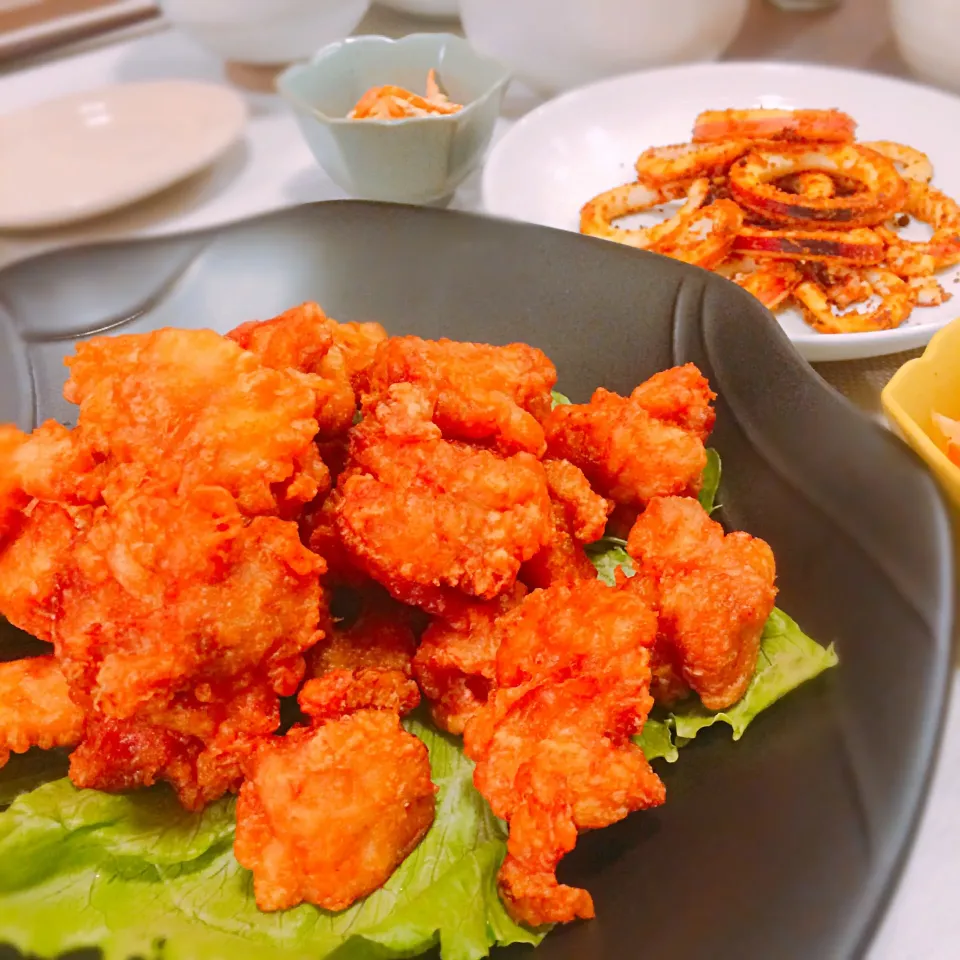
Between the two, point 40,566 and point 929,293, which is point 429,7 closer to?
point 929,293

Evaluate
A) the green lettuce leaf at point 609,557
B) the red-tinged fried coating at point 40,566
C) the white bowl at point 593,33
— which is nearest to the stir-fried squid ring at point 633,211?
the white bowl at point 593,33

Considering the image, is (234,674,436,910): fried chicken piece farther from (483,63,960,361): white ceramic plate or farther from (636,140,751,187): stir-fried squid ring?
(636,140,751,187): stir-fried squid ring

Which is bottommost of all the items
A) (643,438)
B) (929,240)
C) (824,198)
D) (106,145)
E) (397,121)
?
(929,240)

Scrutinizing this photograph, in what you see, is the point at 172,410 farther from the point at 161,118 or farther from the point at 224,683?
the point at 161,118

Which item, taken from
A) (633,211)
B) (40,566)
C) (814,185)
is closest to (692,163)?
(633,211)

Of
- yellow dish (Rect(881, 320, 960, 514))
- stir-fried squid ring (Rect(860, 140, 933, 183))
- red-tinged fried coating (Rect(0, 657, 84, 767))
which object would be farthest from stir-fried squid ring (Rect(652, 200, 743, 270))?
red-tinged fried coating (Rect(0, 657, 84, 767))
